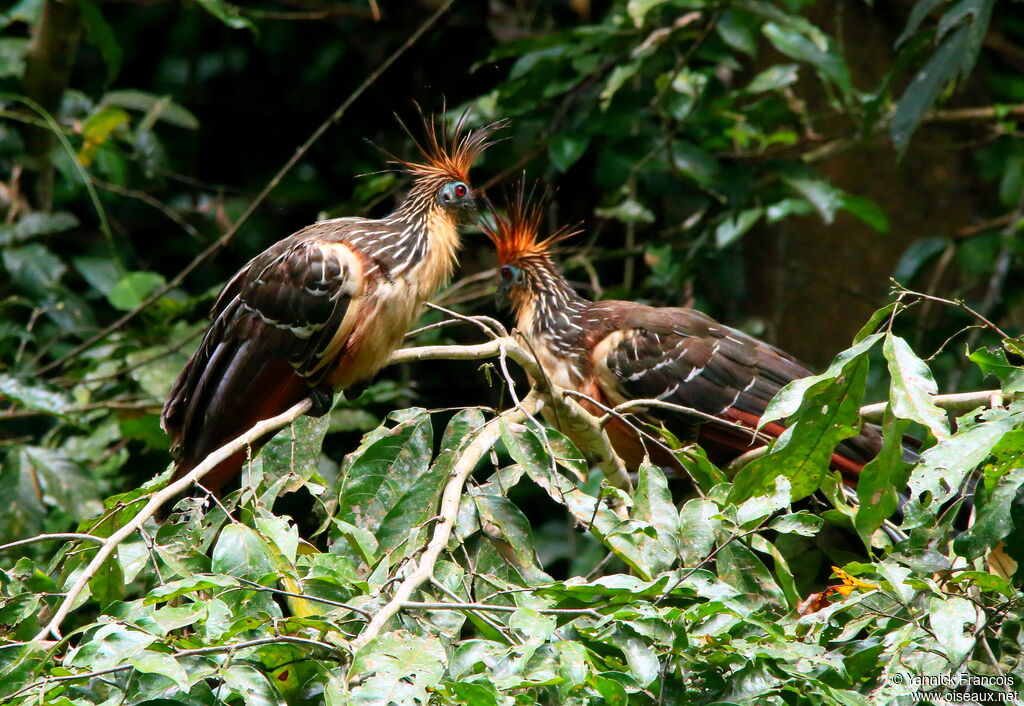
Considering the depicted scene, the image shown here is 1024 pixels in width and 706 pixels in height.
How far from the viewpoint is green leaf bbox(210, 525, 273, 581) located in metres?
1.88

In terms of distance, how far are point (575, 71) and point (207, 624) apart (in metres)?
3.69

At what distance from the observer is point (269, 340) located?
321 cm

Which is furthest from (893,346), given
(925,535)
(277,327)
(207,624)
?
(277,327)

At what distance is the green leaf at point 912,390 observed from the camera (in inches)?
70.1

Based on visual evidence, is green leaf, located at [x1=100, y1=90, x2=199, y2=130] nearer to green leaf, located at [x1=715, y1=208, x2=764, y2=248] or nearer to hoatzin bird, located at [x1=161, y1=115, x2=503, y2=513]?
hoatzin bird, located at [x1=161, y1=115, x2=503, y2=513]

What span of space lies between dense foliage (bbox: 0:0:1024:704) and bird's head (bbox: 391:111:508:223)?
0.70m

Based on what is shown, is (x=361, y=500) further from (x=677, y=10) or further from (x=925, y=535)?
(x=677, y=10)

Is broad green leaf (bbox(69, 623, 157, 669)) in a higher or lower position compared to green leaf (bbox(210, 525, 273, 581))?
higher

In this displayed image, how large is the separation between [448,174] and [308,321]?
74 centimetres

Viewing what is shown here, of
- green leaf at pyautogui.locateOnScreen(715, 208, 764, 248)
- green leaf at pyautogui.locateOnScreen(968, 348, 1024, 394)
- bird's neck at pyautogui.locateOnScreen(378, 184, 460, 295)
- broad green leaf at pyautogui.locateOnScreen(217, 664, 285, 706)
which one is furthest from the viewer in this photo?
→ green leaf at pyautogui.locateOnScreen(715, 208, 764, 248)

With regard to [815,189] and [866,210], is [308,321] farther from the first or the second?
[866,210]

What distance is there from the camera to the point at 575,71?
480cm

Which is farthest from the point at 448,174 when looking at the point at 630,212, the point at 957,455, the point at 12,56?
the point at 12,56

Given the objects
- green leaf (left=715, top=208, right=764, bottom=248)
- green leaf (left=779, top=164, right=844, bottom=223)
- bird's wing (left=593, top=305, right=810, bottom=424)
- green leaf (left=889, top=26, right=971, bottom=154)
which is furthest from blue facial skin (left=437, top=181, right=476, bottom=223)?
green leaf (left=779, top=164, right=844, bottom=223)
